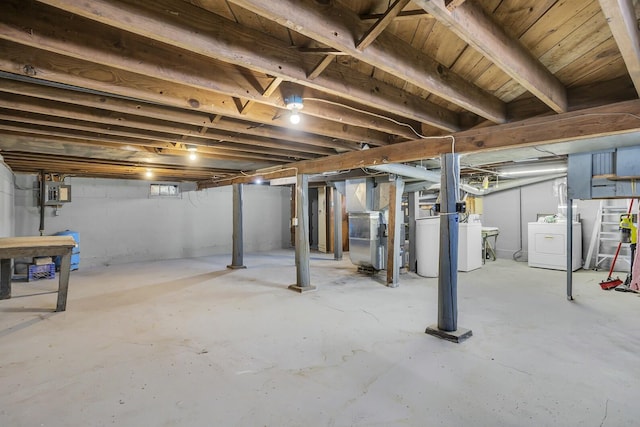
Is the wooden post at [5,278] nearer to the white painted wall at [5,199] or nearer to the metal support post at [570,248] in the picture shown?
the white painted wall at [5,199]

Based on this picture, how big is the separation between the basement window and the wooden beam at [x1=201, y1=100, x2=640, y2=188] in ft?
17.9

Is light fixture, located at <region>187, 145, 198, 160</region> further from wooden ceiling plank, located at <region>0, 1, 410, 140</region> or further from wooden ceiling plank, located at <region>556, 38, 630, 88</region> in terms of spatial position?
wooden ceiling plank, located at <region>556, 38, 630, 88</region>

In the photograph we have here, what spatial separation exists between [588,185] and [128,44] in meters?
4.81

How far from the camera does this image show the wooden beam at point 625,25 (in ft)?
3.54

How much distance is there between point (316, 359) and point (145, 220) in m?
6.38

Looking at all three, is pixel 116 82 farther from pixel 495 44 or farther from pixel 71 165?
pixel 71 165

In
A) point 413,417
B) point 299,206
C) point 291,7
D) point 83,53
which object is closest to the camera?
point 291,7

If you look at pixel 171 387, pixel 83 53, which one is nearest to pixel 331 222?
pixel 171 387

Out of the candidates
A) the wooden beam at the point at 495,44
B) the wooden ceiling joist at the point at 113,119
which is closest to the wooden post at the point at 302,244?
the wooden ceiling joist at the point at 113,119

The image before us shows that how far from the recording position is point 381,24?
1.30 meters

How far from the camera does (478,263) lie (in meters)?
6.18

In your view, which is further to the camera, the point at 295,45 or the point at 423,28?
the point at 295,45

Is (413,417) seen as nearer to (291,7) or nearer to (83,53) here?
(291,7)

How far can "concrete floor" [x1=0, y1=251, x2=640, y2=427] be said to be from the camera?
71.6 inches
